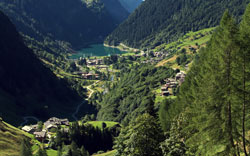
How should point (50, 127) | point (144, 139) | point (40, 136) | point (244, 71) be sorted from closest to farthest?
point (244, 71), point (144, 139), point (40, 136), point (50, 127)

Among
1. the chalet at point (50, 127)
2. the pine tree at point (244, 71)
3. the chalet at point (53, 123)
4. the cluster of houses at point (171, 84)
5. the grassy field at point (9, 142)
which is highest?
the cluster of houses at point (171, 84)

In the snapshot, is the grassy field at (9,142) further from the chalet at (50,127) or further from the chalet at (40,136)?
the chalet at (50,127)

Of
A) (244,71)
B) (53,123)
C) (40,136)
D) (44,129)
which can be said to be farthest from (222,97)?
(53,123)

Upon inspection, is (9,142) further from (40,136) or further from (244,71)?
(244,71)

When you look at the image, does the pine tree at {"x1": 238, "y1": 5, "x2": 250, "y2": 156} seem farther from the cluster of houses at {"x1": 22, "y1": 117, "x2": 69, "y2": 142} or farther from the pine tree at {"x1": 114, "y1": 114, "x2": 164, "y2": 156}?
the cluster of houses at {"x1": 22, "y1": 117, "x2": 69, "y2": 142}

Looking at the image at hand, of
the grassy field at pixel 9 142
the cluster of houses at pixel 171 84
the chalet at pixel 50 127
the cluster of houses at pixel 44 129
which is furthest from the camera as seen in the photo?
the cluster of houses at pixel 171 84

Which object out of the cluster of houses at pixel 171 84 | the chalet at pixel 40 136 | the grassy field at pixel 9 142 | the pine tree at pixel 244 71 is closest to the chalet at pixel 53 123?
the chalet at pixel 40 136

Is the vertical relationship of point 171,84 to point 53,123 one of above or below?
above

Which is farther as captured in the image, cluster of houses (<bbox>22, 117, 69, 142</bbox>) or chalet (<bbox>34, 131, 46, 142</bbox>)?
cluster of houses (<bbox>22, 117, 69, 142</bbox>)

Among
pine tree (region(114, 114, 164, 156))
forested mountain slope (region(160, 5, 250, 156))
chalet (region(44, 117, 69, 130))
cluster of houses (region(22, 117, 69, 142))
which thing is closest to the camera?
forested mountain slope (region(160, 5, 250, 156))

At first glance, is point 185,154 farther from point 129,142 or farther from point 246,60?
point 246,60

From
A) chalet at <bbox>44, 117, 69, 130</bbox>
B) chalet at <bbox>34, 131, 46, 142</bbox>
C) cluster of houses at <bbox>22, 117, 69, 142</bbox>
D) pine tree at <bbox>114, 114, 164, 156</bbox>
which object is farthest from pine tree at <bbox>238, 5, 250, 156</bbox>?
chalet at <bbox>44, 117, 69, 130</bbox>

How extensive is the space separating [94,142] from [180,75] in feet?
284

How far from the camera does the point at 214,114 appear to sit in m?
28.7
